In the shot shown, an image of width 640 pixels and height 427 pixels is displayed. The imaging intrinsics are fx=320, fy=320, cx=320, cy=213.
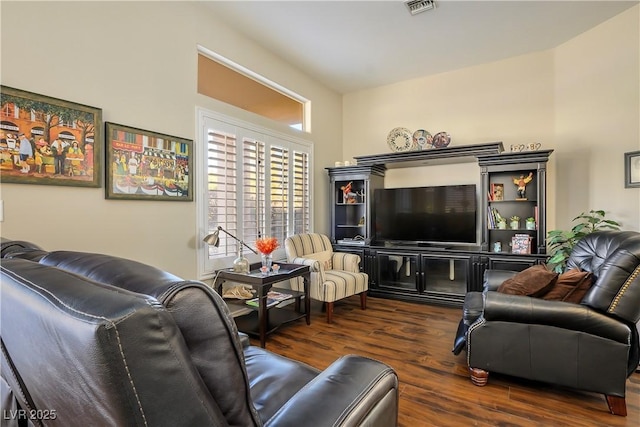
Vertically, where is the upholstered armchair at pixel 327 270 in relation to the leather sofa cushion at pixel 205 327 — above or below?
below

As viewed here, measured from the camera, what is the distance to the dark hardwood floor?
6.00 feet

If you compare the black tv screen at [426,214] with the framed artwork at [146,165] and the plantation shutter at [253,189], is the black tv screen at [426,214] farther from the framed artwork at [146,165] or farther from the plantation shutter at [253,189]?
the framed artwork at [146,165]

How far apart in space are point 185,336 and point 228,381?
0.15 meters

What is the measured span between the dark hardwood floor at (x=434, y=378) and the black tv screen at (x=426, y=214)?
3.40 ft

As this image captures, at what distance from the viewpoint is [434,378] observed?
2.26 metres

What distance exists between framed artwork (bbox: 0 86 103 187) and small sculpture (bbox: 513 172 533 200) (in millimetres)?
4225

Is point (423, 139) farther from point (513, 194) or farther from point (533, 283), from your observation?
point (533, 283)

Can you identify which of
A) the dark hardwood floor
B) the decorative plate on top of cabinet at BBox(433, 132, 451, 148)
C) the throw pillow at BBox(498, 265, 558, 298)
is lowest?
→ the dark hardwood floor

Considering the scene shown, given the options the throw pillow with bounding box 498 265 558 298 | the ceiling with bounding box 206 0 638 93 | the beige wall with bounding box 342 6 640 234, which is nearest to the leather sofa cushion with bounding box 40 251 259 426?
the throw pillow with bounding box 498 265 558 298

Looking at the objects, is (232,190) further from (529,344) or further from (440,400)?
(529,344)

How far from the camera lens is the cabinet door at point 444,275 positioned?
3.94 meters

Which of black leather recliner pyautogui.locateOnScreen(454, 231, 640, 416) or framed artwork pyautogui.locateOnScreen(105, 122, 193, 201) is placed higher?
framed artwork pyautogui.locateOnScreen(105, 122, 193, 201)

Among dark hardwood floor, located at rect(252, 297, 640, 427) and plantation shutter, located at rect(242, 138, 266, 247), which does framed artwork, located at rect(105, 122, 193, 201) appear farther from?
dark hardwood floor, located at rect(252, 297, 640, 427)

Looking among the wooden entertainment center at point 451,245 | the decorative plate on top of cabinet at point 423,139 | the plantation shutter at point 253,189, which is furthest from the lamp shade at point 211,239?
the decorative plate on top of cabinet at point 423,139
